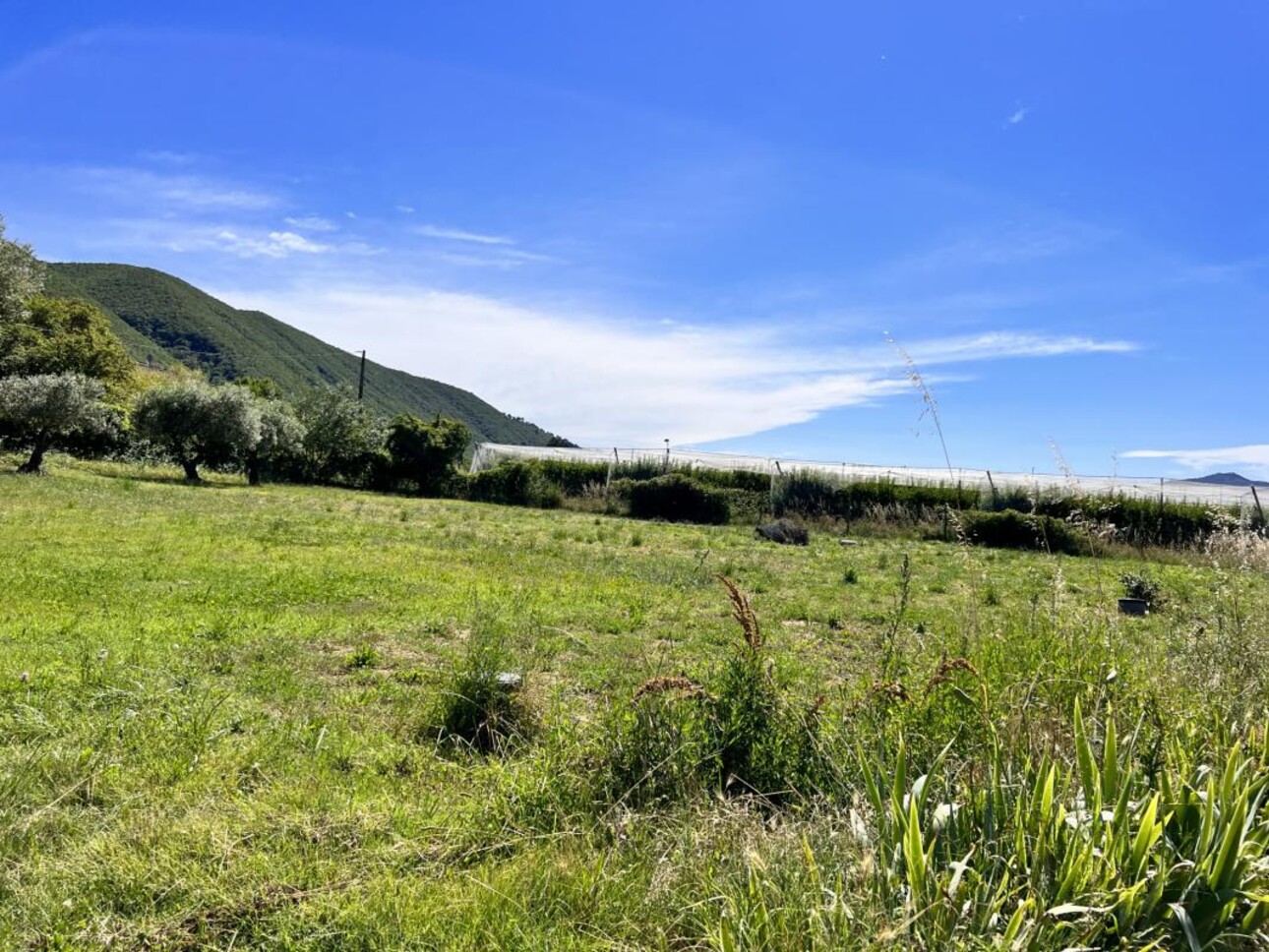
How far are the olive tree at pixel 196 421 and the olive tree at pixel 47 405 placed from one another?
2.79 meters

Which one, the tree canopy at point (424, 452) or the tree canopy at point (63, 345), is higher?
the tree canopy at point (63, 345)

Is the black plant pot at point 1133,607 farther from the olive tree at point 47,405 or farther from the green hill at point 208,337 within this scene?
the green hill at point 208,337

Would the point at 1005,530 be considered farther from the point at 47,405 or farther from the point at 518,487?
the point at 47,405

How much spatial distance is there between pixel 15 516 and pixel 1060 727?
1339 centimetres

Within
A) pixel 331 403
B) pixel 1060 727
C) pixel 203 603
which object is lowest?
pixel 203 603

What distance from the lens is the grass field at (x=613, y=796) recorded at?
5.59 feet

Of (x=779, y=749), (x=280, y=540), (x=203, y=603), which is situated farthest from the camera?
(x=280, y=540)

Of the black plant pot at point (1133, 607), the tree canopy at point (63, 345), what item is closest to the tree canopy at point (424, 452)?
the tree canopy at point (63, 345)

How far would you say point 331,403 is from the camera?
2902 cm

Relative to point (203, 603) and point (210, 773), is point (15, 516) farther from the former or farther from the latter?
point (210, 773)

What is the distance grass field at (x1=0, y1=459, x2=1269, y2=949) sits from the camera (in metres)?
1.71

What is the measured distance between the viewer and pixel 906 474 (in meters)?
26.6

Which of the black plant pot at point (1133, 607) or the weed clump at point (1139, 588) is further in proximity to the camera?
the weed clump at point (1139, 588)

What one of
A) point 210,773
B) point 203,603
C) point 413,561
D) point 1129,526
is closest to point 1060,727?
point 210,773
